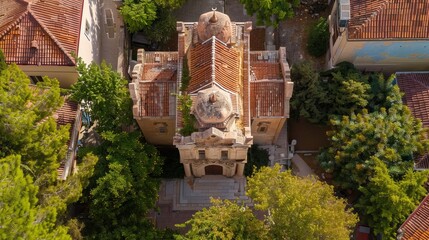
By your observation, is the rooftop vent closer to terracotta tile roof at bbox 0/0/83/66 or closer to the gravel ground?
the gravel ground

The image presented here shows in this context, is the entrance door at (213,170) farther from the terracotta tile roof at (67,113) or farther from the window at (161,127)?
the terracotta tile roof at (67,113)

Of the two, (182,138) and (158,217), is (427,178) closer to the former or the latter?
(182,138)

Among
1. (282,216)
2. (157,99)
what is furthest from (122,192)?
(282,216)

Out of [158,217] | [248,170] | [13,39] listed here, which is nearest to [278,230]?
[248,170]

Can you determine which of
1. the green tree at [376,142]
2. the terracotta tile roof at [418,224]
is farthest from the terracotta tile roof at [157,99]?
the terracotta tile roof at [418,224]

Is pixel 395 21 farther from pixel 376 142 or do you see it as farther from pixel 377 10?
pixel 376 142
